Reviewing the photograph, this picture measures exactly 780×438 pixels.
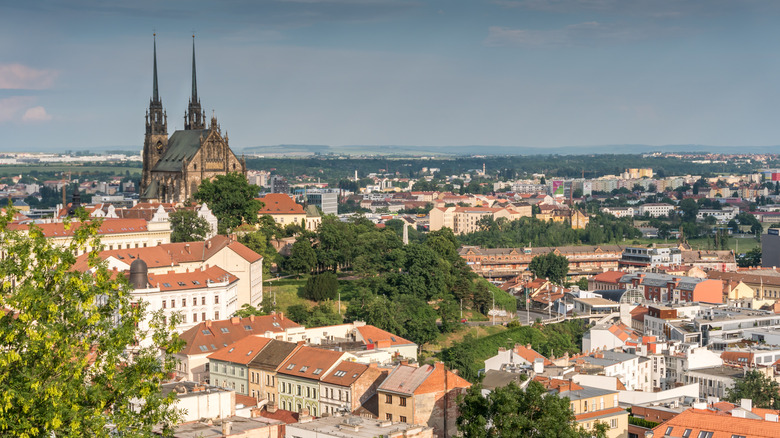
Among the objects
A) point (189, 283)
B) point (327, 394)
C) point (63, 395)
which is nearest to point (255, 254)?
point (189, 283)

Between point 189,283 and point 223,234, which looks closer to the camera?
point 189,283

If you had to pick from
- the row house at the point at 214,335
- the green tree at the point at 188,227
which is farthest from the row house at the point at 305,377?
the green tree at the point at 188,227

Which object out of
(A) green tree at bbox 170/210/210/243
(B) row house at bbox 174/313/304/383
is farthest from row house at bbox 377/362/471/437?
(A) green tree at bbox 170/210/210/243

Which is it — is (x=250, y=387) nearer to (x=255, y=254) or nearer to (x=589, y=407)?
(x=589, y=407)

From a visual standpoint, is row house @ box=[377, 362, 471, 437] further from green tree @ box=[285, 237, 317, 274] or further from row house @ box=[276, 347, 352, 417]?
green tree @ box=[285, 237, 317, 274]

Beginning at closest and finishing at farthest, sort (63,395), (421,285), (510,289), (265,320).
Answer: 1. (63,395)
2. (265,320)
3. (421,285)
4. (510,289)

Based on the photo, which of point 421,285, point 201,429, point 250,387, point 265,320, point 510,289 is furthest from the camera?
point 510,289

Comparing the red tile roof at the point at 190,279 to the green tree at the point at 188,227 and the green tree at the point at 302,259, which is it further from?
the green tree at the point at 188,227

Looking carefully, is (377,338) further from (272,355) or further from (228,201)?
(228,201)
